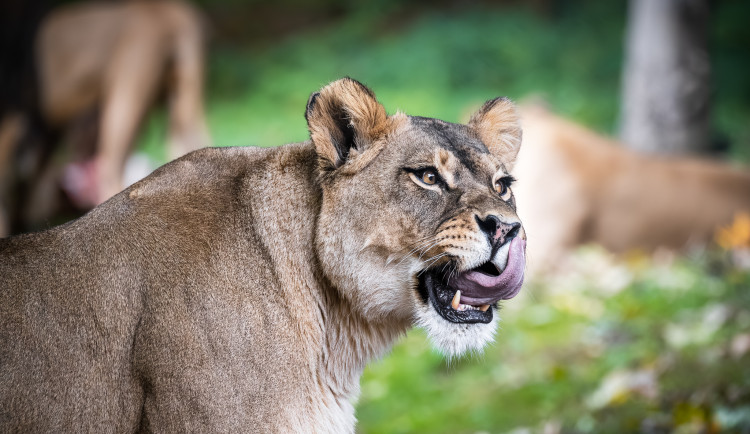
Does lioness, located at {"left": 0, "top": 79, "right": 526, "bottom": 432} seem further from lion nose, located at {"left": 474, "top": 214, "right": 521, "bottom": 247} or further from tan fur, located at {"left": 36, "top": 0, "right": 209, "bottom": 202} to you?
tan fur, located at {"left": 36, "top": 0, "right": 209, "bottom": 202}

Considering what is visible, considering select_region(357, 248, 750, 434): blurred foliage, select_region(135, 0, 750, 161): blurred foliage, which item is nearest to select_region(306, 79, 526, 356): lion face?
select_region(357, 248, 750, 434): blurred foliage

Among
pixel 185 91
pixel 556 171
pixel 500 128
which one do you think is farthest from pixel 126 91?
pixel 500 128

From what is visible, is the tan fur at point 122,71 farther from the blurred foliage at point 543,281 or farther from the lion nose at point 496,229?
the lion nose at point 496,229

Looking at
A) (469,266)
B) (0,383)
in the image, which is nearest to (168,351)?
(0,383)

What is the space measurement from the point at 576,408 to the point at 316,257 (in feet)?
9.72

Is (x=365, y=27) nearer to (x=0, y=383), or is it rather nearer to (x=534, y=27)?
(x=534, y=27)

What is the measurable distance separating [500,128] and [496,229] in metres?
0.79

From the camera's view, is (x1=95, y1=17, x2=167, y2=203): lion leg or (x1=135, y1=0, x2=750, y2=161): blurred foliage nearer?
(x1=95, y1=17, x2=167, y2=203): lion leg

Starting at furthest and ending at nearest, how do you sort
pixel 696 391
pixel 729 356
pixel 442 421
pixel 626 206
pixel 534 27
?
pixel 534 27 < pixel 626 206 < pixel 442 421 < pixel 729 356 < pixel 696 391

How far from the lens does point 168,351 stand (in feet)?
8.85

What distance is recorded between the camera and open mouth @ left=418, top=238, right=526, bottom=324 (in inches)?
112

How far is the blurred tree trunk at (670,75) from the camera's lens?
375 inches

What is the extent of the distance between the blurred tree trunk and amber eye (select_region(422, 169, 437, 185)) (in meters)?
7.34

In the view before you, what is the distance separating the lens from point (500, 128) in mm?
3477
